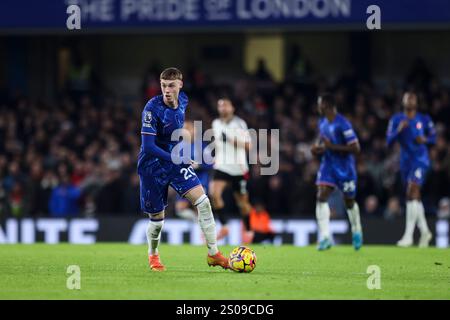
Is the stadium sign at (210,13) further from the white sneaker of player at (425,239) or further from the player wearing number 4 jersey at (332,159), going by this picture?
the player wearing number 4 jersey at (332,159)

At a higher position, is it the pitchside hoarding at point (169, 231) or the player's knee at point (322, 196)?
the player's knee at point (322, 196)

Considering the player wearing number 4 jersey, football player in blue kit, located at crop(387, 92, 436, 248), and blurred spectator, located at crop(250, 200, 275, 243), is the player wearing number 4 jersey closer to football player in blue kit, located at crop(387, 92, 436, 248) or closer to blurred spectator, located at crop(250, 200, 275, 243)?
football player in blue kit, located at crop(387, 92, 436, 248)

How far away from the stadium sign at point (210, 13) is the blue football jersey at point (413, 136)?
568 cm

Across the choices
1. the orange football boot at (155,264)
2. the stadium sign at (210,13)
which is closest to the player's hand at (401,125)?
the stadium sign at (210,13)

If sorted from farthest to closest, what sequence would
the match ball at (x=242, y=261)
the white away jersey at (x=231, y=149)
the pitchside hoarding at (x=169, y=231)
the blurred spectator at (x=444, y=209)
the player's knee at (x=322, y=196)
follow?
the blurred spectator at (x=444, y=209), the pitchside hoarding at (x=169, y=231), the white away jersey at (x=231, y=149), the player's knee at (x=322, y=196), the match ball at (x=242, y=261)

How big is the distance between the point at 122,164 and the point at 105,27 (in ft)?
10.4

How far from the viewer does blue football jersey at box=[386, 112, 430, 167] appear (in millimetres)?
18562

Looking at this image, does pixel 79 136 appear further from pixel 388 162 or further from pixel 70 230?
pixel 388 162

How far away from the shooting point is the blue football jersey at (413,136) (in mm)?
18562

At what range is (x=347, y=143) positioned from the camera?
1702 centimetres

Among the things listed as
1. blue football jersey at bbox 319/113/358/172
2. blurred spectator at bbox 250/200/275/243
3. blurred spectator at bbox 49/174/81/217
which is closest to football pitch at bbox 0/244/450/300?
blue football jersey at bbox 319/113/358/172

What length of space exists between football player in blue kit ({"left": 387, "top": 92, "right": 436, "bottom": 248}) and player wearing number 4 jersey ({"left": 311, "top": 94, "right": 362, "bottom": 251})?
1621mm

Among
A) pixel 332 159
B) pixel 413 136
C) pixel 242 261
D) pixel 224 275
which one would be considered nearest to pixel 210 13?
pixel 413 136

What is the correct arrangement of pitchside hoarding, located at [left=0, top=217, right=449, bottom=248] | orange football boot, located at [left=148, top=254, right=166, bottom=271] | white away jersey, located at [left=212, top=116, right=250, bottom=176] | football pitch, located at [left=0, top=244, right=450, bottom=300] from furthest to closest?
pitchside hoarding, located at [left=0, top=217, right=449, bottom=248], white away jersey, located at [left=212, top=116, right=250, bottom=176], orange football boot, located at [left=148, top=254, right=166, bottom=271], football pitch, located at [left=0, top=244, right=450, bottom=300]
